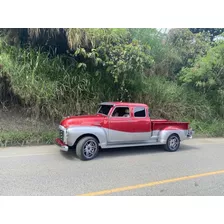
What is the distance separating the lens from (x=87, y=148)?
5.75 meters

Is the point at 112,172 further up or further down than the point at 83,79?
further down

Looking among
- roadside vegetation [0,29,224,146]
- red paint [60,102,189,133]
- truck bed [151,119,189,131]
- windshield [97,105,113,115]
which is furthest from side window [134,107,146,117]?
roadside vegetation [0,29,224,146]

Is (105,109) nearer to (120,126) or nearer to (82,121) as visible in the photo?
(120,126)

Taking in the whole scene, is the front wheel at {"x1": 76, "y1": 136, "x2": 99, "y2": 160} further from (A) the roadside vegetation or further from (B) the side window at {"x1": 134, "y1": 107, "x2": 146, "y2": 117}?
(A) the roadside vegetation

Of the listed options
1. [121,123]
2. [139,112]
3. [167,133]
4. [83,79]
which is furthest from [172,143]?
[83,79]

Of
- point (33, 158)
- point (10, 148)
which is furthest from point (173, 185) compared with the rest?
point (10, 148)

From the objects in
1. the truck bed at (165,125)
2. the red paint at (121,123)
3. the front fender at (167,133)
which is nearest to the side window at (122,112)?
the red paint at (121,123)

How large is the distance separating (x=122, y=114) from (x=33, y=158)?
2.88m

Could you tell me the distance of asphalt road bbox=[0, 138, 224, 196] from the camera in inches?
152

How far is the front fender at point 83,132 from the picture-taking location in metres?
5.62

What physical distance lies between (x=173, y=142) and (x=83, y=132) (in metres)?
3.20

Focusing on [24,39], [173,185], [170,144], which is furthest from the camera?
[24,39]

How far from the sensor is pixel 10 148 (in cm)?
660

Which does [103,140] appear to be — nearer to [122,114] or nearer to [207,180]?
[122,114]
